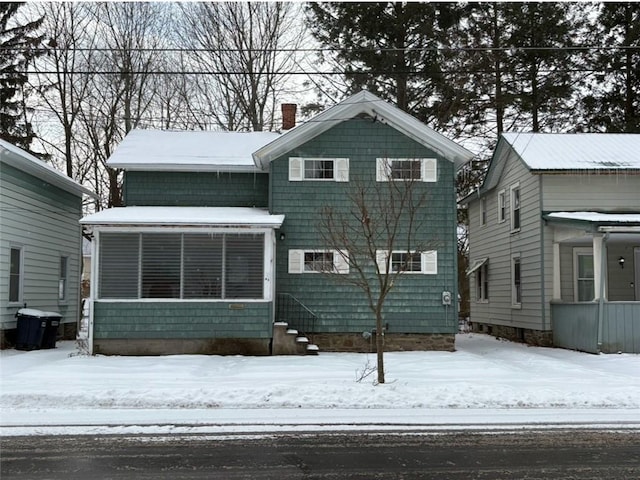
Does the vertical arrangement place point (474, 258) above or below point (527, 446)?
above

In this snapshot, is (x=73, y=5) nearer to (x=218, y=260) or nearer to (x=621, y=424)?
(x=218, y=260)

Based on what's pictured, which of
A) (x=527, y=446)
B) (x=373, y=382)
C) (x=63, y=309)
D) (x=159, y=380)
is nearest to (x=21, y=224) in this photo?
(x=63, y=309)

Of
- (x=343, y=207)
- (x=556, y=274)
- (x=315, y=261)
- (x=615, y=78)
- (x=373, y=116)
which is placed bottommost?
(x=556, y=274)

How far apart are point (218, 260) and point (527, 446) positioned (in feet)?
33.7

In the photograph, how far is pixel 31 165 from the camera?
58.5ft

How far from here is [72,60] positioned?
28156mm

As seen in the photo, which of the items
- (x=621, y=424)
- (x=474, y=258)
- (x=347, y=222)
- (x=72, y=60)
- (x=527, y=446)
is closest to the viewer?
(x=527, y=446)

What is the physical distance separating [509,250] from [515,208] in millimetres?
1456

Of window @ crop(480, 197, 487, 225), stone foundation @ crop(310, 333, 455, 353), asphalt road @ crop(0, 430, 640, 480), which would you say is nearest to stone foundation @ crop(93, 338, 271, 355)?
stone foundation @ crop(310, 333, 455, 353)

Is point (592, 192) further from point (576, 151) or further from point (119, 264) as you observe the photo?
point (119, 264)

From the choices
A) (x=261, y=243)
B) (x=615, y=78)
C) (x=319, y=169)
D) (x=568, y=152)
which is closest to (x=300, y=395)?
(x=261, y=243)

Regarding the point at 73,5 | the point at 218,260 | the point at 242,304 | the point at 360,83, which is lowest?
the point at 242,304

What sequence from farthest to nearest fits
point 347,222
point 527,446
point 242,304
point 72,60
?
point 72,60, point 347,222, point 242,304, point 527,446

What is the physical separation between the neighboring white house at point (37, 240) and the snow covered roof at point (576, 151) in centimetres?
1386
